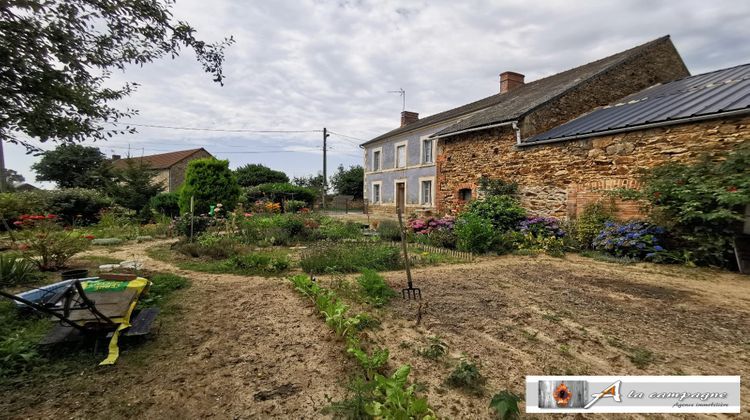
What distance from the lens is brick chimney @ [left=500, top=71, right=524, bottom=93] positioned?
19859 millimetres

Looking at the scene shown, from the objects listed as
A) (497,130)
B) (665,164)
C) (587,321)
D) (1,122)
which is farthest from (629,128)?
(1,122)

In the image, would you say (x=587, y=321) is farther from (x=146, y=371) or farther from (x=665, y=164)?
(x=665, y=164)

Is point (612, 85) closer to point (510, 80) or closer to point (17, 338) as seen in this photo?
point (510, 80)

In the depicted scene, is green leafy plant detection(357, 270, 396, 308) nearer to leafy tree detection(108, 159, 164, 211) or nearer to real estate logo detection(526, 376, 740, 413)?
real estate logo detection(526, 376, 740, 413)

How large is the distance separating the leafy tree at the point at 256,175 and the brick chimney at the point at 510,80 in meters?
20.4

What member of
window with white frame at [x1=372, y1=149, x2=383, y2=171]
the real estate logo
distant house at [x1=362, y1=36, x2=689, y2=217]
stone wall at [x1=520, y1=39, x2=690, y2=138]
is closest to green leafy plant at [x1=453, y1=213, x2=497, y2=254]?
distant house at [x1=362, y1=36, x2=689, y2=217]

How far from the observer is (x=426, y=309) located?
3.99 metres

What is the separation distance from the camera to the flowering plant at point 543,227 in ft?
29.7

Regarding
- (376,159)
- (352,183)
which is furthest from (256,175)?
(376,159)

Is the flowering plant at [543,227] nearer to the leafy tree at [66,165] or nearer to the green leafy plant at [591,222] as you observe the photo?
the green leafy plant at [591,222]

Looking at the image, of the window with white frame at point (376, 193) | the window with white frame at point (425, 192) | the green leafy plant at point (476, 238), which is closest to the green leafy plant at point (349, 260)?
the green leafy plant at point (476, 238)

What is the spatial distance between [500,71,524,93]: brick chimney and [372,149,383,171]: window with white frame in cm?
882

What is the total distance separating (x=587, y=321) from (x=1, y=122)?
5497mm

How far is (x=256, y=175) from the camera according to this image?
30.3m
